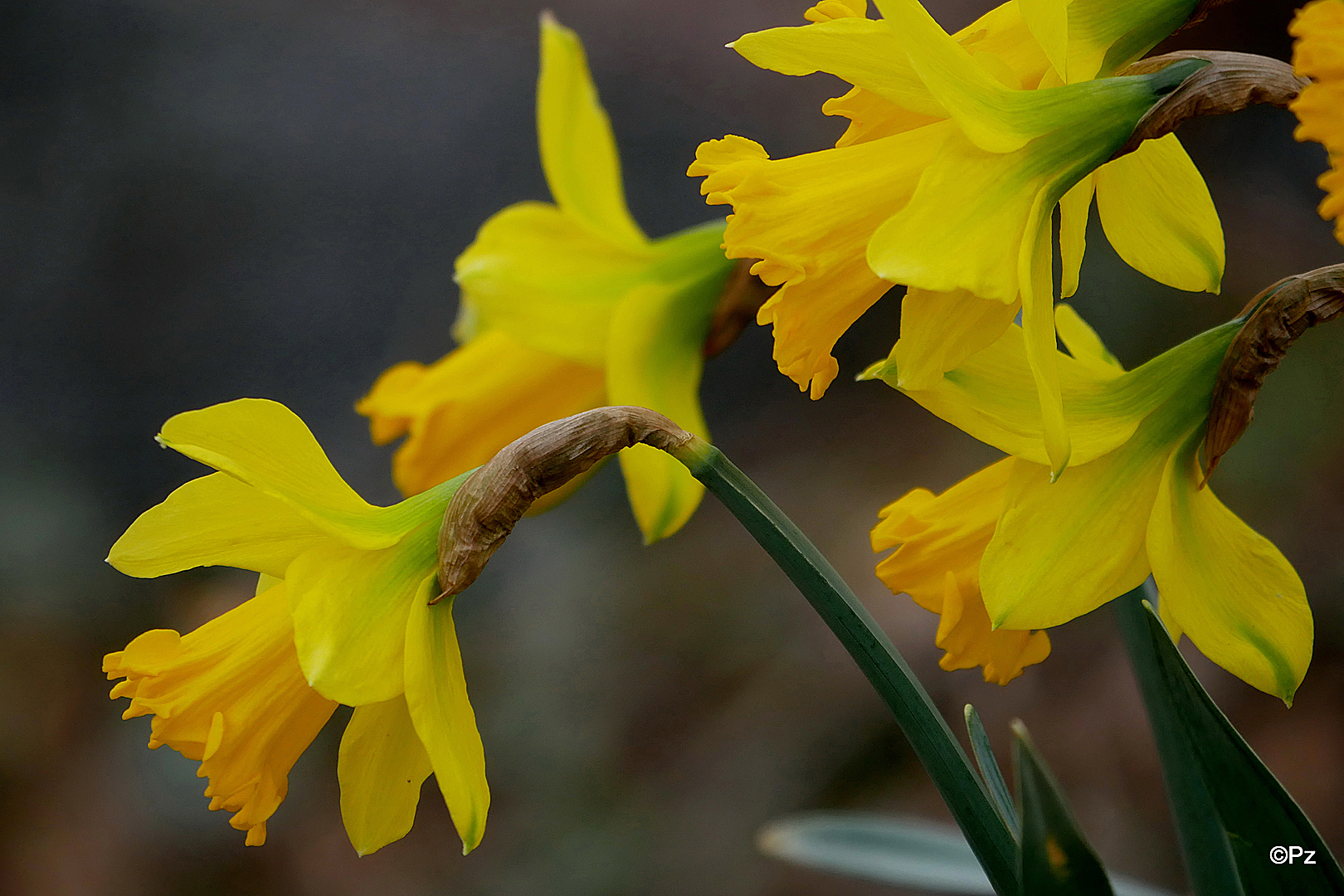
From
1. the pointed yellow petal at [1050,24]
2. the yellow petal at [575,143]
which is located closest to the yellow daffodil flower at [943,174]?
the pointed yellow petal at [1050,24]

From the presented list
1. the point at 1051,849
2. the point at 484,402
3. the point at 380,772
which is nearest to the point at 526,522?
the point at 484,402

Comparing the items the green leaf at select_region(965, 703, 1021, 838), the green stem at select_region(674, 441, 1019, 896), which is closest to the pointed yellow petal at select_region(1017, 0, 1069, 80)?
the green stem at select_region(674, 441, 1019, 896)

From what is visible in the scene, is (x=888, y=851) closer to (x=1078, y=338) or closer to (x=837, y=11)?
(x=1078, y=338)

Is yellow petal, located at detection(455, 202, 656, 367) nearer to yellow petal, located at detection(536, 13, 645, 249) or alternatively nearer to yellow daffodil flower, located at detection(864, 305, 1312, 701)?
yellow petal, located at detection(536, 13, 645, 249)

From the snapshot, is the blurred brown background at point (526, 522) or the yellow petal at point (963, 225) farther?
the blurred brown background at point (526, 522)

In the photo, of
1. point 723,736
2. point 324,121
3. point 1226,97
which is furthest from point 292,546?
point 324,121

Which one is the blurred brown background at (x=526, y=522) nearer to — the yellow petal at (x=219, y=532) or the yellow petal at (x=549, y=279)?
the yellow petal at (x=549, y=279)
